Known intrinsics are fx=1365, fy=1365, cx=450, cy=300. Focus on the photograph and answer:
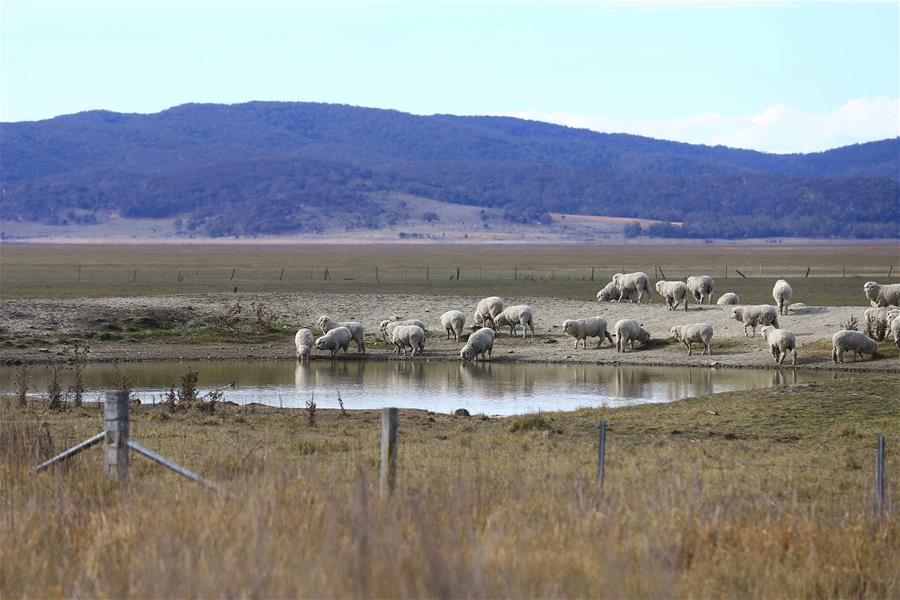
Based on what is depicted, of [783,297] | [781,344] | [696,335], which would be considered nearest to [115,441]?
[781,344]

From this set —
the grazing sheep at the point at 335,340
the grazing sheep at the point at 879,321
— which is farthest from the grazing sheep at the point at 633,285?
the grazing sheep at the point at 335,340

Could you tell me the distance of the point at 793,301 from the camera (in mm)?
49625

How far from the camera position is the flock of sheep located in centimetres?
3203

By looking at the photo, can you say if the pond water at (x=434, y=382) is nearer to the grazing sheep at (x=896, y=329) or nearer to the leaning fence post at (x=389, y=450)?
the grazing sheep at (x=896, y=329)

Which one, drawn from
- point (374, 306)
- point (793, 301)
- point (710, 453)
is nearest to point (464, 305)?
point (374, 306)

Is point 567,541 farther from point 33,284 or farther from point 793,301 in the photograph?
point 33,284

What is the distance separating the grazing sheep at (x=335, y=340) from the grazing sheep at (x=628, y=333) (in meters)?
7.10

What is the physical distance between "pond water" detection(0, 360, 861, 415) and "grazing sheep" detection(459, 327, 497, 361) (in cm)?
47

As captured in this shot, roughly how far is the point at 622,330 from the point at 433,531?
90.3ft

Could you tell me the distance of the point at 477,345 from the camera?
35188 mm

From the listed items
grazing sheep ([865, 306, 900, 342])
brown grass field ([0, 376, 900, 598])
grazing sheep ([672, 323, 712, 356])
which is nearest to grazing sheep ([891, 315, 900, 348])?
grazing sheep ([865, 306, 900, 342])

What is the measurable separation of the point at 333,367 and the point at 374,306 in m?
11.7

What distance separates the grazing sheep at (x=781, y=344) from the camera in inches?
1255

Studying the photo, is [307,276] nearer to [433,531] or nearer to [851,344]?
[851,344]
